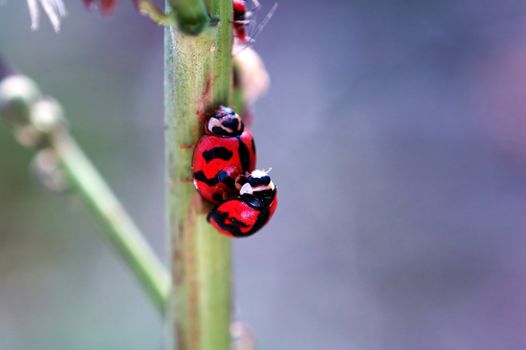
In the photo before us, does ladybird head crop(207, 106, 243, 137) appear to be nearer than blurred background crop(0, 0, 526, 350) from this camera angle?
Yes

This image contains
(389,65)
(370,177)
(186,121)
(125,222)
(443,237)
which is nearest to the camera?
(186,121)

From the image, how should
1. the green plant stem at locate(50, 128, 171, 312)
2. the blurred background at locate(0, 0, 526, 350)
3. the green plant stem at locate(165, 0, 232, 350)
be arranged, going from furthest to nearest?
1. the blurred background at locate(0, 0, 526, 350)
2. the green plant stem at locate(50, 128, 171, 312)
3. the green plant stem at locate(165, 0, 232, 350)

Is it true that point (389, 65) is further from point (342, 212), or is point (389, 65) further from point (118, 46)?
point (118, 46)

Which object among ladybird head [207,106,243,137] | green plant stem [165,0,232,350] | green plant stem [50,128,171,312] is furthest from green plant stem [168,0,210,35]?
green plant stem [50,128,171,312]

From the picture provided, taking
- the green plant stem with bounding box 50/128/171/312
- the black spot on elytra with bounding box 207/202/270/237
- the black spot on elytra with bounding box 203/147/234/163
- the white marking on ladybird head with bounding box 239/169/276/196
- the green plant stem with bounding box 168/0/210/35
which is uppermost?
the green plant stem with bounding box 168/0/210/35

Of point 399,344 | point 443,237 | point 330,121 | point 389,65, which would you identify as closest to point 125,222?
point 399,344

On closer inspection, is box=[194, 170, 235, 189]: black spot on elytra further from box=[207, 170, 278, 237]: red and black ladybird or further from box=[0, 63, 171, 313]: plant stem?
box=[0, 63, 171, 313]: plant stem

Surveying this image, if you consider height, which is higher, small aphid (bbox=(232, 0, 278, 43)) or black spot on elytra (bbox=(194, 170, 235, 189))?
small aphid (bbox=(232, 0, 278, 43))

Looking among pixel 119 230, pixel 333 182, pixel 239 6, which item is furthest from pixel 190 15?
pixel 333 182
